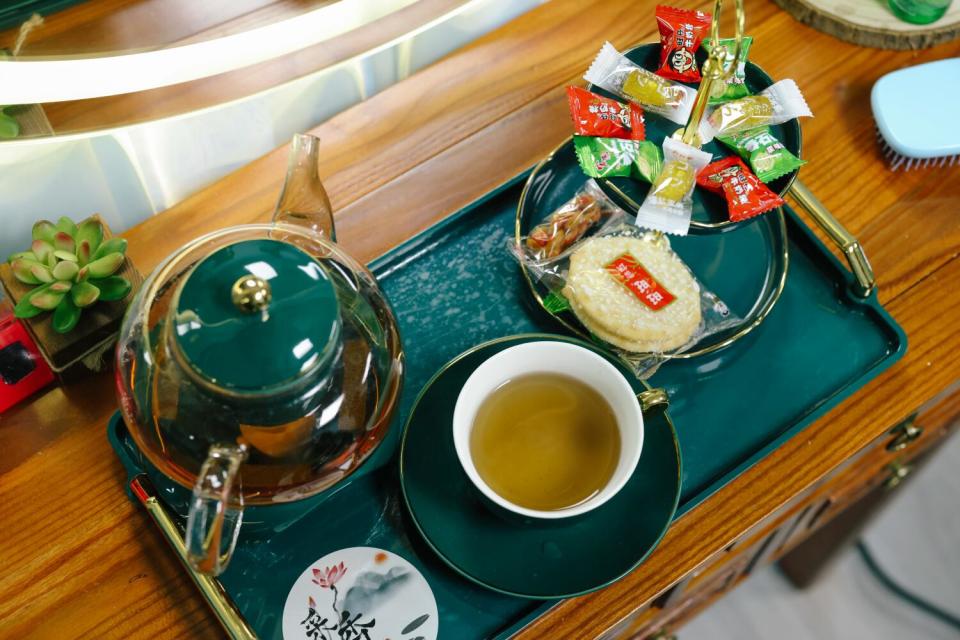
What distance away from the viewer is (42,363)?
789mm

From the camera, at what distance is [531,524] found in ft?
2.19

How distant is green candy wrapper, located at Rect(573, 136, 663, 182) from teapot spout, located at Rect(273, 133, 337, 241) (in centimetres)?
22

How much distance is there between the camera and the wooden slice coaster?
995mm

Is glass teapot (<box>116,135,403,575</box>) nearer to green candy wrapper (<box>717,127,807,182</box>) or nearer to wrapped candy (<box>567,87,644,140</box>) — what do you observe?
wrapped candy (<box>567,87,644,140</box>)

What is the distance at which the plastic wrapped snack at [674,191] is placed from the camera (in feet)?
2.41

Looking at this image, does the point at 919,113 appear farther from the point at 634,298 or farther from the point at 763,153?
the point at 634,298

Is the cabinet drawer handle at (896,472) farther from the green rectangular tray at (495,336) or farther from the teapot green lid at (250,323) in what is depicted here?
the teapot green lid at (250,323)

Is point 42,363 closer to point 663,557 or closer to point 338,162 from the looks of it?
point 338,162

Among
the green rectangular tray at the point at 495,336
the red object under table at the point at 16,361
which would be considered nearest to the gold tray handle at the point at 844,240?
the green rectangular tray at the point at 495,336

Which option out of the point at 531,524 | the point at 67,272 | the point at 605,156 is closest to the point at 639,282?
the point at 605,156

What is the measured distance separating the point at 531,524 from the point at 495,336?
21 cm

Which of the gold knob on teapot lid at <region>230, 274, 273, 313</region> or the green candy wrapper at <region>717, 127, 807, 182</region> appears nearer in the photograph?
the gold knob on teapot lid at <region>230, 274, 273, 313</region>

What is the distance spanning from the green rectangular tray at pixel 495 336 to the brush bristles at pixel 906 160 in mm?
151

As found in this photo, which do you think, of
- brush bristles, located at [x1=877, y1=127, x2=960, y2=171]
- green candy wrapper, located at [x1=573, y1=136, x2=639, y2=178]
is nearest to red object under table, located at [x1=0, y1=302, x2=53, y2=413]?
green candy wrapper, located at [x1=573, y1=136, x2=639, y2=178]
